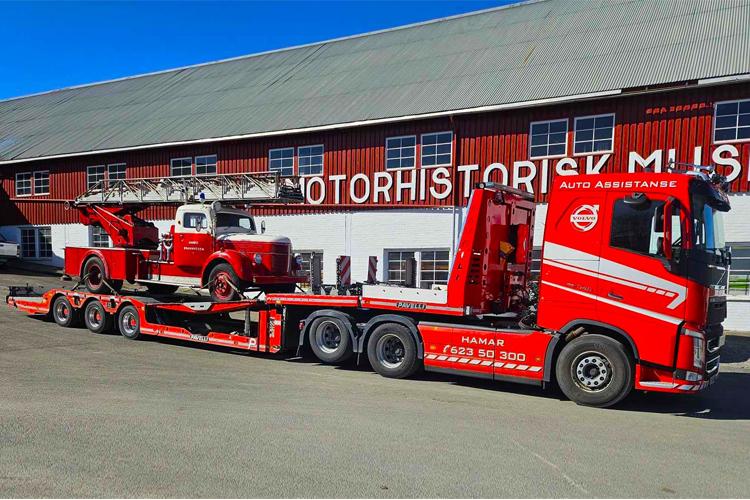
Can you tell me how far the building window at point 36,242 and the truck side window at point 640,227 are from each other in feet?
91.2

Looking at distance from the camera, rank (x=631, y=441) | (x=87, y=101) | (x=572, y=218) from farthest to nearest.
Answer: (x=87, y=101)
(x=572, y=218)
(x=631, y=441)

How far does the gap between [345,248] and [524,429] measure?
14.4 meters

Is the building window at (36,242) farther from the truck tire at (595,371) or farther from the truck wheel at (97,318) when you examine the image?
the truck tire at (595,371)

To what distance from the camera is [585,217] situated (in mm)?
8102

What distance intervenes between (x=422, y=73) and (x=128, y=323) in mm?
14241

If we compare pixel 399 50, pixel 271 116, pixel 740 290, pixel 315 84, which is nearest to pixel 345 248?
pixel 271 116

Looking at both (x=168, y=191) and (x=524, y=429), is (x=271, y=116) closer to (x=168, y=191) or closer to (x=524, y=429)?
(x=168, y=191)

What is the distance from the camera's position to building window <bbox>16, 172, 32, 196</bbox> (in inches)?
1131

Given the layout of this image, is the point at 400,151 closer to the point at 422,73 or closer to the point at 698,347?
the point at 422,73

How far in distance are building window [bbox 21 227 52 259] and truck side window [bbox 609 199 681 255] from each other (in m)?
27.8

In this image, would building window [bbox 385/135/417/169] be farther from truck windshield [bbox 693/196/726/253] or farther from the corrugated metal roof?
truck windshield [bbox 693/196/726/253]

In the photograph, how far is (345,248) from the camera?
20641mm

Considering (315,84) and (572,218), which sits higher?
(315,84)

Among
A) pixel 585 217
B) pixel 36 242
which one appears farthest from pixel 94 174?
pixel 585 217
